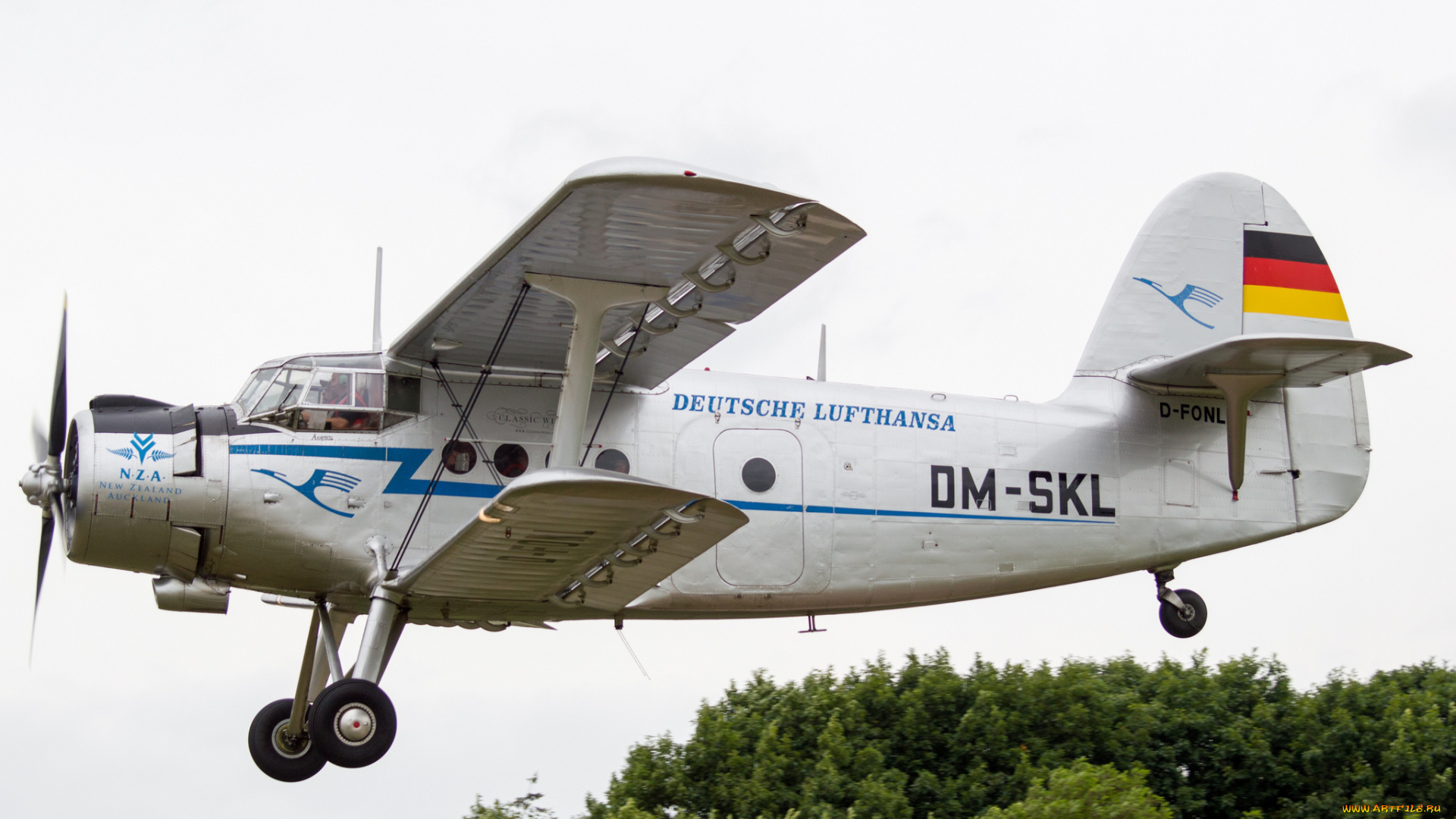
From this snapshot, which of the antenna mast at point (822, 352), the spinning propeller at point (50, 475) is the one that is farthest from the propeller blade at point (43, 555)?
the antenna mast at point (822, 352)

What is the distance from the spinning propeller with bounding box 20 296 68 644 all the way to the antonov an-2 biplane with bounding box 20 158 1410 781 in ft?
0.09

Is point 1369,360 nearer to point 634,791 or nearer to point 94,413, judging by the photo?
point 634,791

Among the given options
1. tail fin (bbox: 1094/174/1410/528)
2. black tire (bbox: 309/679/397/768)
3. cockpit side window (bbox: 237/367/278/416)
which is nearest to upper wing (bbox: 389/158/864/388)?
cockpit side window (bbox: 237/367/278/416)

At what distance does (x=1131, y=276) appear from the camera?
41.9 feet

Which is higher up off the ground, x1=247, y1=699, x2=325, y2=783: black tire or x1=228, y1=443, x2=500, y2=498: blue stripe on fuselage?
x1=228, y1=443, x2=500, y2=498: blue stripe on fuselage

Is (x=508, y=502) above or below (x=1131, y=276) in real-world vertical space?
below

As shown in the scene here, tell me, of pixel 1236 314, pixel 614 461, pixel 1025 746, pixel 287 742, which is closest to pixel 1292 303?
pixel 1236 314

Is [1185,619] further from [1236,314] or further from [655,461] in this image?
[655,461]

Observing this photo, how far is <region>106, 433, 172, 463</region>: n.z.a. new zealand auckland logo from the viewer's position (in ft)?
29.6

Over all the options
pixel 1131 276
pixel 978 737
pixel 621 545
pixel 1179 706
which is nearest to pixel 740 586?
pixel 621 545

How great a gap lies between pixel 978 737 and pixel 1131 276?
4443 mm

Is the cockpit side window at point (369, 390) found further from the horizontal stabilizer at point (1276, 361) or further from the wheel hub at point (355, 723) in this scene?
the horizontal stabilizer at point (1276, 361)

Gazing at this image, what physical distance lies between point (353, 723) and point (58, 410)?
3.19 m

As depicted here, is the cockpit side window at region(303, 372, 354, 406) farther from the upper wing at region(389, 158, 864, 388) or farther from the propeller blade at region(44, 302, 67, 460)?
the propeller blade at region(44, 302, 67, 460)
